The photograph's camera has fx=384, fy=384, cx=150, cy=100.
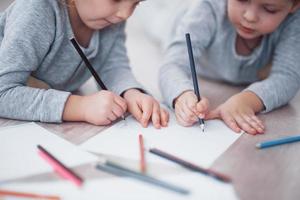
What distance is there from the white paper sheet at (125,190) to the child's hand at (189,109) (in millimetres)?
139

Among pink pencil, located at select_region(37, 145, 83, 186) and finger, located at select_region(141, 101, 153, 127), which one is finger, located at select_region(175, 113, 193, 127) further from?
pink pencil, located at select_region(37, 145, 83, 186)

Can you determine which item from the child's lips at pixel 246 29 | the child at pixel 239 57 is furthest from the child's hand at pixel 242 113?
the child's lips at pixel 246 29

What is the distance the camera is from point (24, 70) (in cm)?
51

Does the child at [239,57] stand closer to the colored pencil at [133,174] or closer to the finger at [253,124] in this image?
the finger at [253,124]

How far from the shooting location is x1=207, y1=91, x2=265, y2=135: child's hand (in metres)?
0.52

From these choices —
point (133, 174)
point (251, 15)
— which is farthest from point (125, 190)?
point (251, 15)

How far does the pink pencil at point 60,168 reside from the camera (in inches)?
14.8

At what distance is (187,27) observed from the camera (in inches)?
26.8

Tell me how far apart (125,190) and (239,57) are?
16.5 inches

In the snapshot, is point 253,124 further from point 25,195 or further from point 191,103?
point 25,195

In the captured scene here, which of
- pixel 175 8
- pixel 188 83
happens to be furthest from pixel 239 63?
pixel 175 8

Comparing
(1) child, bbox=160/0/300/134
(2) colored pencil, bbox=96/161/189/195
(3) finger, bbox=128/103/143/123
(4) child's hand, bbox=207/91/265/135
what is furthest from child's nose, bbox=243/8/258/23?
(2) colored pencil, bbox=96/161/189/195

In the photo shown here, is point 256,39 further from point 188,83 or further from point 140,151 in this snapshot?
point 140,151

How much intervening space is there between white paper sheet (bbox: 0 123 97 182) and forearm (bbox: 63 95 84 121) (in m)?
0.04
